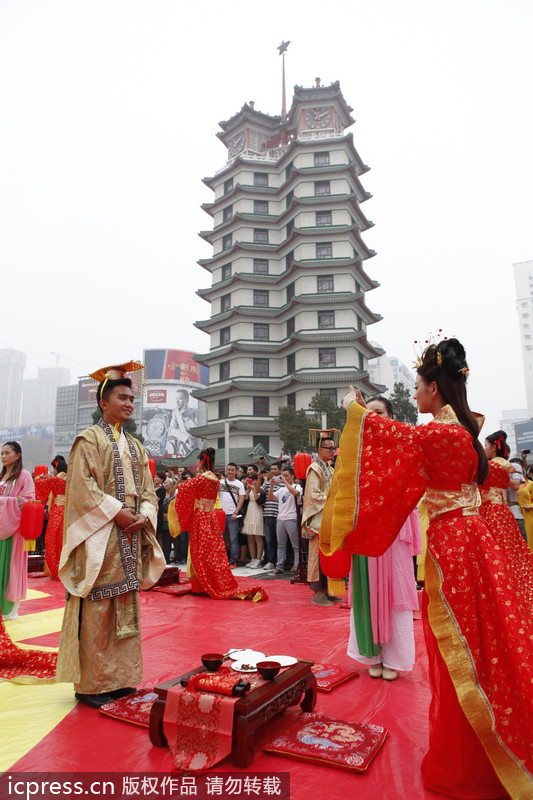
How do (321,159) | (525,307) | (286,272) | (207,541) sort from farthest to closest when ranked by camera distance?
(525,307) < (321,159) < (286,272) < (207,541)

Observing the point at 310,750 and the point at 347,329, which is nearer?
the point at 310,750

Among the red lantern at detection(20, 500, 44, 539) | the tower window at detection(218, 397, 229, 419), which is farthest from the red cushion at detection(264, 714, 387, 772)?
the tower window at detection(218, 397, 229, 419)

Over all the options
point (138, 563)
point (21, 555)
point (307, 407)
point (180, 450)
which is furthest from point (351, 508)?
point (180, 450)

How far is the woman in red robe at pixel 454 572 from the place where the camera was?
5.22 ft

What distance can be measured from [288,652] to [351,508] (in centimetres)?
209

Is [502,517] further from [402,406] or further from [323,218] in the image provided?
[323,218]

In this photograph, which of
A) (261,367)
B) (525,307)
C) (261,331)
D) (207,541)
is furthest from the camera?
(525,307)

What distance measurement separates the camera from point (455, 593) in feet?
5.59

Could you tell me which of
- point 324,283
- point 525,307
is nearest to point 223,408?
point 324,283

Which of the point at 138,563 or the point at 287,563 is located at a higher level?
the point at 138,563

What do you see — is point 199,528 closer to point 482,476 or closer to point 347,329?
point 482,476

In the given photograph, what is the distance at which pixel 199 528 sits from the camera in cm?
560

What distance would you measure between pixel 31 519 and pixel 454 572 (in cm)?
369

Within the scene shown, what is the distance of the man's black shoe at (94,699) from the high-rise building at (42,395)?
8820 cm
